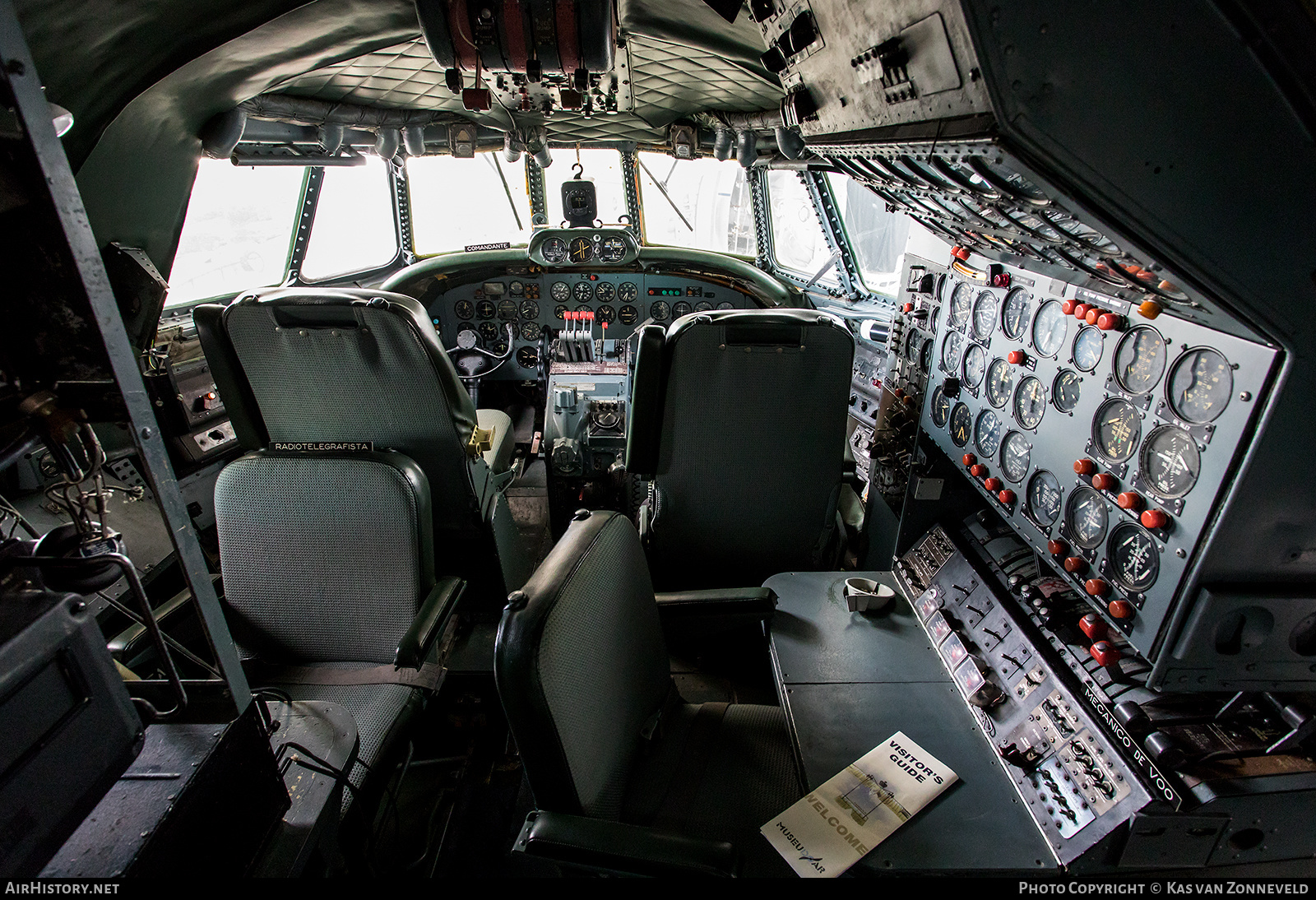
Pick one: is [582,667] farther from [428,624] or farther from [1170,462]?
[1170,462]

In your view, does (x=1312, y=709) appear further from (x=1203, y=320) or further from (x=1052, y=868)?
(x=1203, y=320)

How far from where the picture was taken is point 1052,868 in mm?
1210

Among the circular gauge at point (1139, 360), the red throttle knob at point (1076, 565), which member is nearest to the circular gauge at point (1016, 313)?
the circular gauge at point (1139, 360)

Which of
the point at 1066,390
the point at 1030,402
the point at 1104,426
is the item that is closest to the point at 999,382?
the point at 1030,402

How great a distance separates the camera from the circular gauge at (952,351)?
199cm

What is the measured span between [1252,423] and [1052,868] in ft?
2.95

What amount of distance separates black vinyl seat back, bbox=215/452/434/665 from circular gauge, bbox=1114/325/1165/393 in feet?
5.91

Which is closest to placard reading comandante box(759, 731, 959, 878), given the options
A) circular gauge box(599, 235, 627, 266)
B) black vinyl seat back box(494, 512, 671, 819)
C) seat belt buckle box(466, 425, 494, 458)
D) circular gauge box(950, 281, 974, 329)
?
black vinyl seat back box(494, 512, 671, 819)

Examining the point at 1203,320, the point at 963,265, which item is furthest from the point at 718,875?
the point at 963,265

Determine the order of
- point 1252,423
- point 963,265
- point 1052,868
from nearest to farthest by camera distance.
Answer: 1. point 1252,423
2. point 1052,868
3. point 963,265

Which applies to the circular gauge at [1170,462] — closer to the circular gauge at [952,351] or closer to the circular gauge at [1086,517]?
the circular gauge at [1086,517]

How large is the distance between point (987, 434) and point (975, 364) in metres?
0.22

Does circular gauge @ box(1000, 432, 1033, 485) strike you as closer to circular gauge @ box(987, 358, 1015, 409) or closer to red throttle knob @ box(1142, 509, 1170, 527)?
circular gauge @ box(987, 358, 1015, 409)

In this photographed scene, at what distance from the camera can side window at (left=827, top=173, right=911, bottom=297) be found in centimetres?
366
